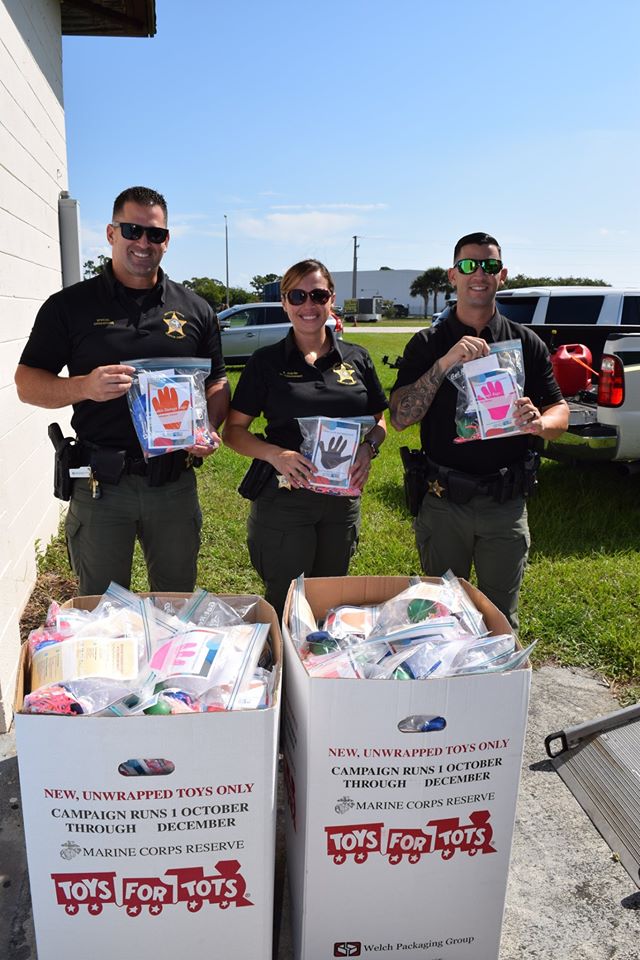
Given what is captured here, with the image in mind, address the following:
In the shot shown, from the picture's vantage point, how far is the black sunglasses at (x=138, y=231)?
8.54ft

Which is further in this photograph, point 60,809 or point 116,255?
Result: point 116,255

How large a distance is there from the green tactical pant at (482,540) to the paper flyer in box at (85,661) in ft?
5.05

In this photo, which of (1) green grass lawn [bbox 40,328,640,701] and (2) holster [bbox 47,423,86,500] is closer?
(2) holster [bbox 47,423,86,500]

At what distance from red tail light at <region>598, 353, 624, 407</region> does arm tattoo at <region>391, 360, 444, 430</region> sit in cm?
317

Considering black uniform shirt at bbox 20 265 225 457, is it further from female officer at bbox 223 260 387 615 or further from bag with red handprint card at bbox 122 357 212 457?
female officer at bbox 223 260 387 615

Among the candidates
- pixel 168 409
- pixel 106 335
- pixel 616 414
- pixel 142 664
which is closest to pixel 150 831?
pixel 142 664

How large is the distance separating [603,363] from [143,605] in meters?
4.59

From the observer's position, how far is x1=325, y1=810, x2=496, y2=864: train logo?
180cm

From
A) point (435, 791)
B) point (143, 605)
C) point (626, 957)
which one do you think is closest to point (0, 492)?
point (143, 605)

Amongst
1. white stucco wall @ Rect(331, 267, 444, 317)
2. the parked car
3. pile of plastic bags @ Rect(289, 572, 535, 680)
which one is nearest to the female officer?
pile of plastic bags @ Rect(289, 572, 535, 680)

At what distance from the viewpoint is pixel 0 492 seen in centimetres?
329

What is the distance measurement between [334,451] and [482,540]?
0.80 m

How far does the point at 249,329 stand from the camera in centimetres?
1716

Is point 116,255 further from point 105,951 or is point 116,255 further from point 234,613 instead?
point 105,951
